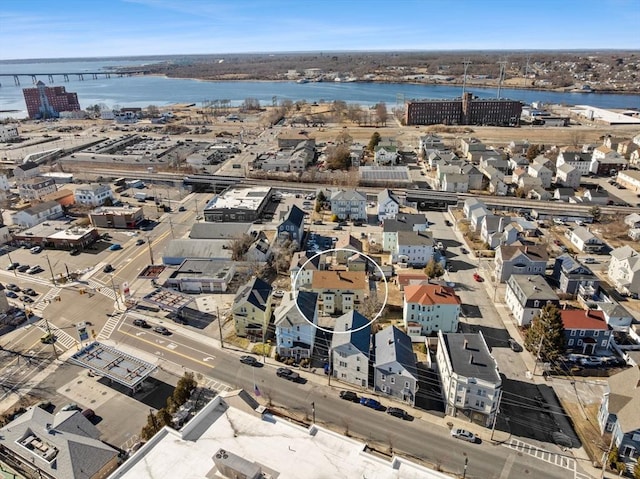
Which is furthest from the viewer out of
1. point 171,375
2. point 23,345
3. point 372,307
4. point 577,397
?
point 372,307

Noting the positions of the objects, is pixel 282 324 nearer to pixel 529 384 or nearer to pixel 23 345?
pixel 529 384

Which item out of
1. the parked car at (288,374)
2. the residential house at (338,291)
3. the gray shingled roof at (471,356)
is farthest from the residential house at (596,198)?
the parked car at (288,374)

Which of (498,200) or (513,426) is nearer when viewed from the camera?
(513,426)

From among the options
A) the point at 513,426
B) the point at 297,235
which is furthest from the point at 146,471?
the point at 297,235

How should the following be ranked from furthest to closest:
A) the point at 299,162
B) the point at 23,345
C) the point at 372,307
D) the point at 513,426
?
the point at 299,162, the point at 372,307, the point at 23,345, the point at 513,426

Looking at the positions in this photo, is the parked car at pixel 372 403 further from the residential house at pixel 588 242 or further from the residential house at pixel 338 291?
the residential house at pixel 588 242

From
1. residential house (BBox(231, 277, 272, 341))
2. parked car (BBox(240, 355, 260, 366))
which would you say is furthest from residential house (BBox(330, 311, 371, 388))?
residential house (BBox(231, 277, 272, 341))
